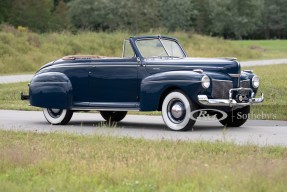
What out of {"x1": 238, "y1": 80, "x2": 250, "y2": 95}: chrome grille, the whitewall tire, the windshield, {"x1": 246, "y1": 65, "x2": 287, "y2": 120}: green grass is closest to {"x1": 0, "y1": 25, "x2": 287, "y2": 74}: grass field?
{"x1": 246, "y1": 65, "x2": 287, "y2": 120}: green grass

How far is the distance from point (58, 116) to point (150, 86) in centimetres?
255

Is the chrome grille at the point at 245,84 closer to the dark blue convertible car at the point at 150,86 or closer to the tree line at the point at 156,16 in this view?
the dark blue convertible car at the point at 150,86

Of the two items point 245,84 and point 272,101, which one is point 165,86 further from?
point 272,101

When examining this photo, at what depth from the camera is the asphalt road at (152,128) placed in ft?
40.3

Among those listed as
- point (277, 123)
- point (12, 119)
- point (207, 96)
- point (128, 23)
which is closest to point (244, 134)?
point (207, 96)

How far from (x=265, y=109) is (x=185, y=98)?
4.45 meters

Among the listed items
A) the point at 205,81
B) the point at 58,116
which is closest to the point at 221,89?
the point at 205,81

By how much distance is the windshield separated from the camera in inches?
576

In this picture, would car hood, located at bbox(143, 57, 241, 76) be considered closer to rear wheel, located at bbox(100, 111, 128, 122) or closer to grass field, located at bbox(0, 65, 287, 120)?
rear wheel, located at bbox(100, 111, 128, 122)

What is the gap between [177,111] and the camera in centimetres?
1349

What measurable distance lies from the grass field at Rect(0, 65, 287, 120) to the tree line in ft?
141

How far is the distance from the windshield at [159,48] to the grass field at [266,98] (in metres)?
2.59

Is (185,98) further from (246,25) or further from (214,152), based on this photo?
(246,25)

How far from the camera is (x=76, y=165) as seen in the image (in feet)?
29.5
